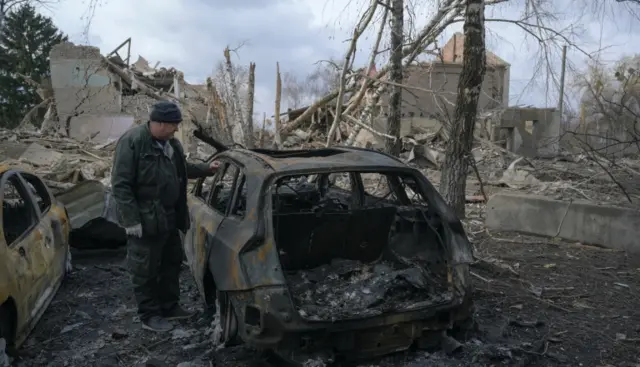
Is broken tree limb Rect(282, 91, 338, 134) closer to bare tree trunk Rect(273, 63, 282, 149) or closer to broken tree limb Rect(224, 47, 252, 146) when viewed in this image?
bare tree trunk Rect(273, 63, 282, 149)

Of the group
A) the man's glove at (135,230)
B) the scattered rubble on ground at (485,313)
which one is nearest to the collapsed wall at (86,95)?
the scattered rubble on ground at (485,313)

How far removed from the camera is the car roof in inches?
155

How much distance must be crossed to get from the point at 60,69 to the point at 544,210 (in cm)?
2214

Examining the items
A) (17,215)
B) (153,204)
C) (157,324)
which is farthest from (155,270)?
(17,215)

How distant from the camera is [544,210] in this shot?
313 inches

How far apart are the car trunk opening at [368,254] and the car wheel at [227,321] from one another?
1.54 feet

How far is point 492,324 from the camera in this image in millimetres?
4672

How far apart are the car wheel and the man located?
2.93 feet

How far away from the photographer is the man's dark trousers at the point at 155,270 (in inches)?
177

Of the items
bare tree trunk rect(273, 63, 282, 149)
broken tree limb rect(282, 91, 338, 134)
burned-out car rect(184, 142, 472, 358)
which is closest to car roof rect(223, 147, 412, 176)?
burned-out car rect(184, 142, 472, 358)

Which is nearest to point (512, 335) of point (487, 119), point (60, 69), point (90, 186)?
point (90, 186)

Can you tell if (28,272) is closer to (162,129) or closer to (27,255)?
(27,255)

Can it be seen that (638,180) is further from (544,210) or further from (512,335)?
(512,335)

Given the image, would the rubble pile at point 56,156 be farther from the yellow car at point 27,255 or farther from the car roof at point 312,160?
the car roof at point 312,160
